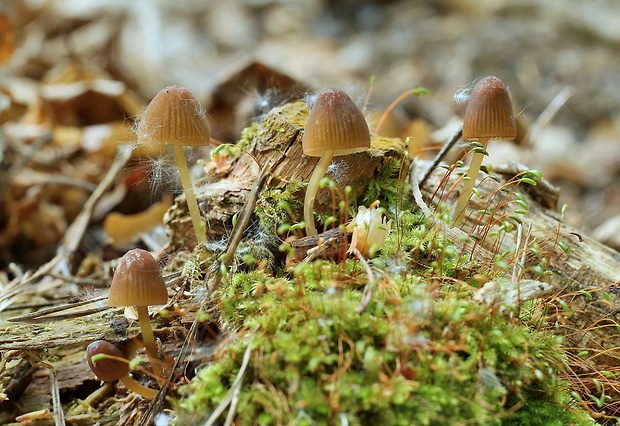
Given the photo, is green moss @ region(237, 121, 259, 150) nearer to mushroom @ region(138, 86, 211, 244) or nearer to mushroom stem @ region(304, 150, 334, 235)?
mushroom @ region(138, 86, 211, 244)

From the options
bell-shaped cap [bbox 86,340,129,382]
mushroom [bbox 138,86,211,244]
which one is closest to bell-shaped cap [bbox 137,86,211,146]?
mushroom [bbox 138,86,211,244]

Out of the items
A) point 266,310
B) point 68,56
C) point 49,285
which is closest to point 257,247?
point 266,310

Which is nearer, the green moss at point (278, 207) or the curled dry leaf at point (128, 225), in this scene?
the green moss at point (278, 207)

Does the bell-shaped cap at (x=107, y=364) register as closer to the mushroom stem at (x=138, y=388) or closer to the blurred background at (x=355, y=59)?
the mushroom stem at (x=138, y=388)

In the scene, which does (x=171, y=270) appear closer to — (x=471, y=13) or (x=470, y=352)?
(x=470, y=352)

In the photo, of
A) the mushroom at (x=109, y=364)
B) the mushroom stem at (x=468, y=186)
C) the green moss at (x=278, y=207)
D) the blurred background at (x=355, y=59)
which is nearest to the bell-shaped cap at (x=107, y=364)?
the mushroom at (x=109, y=364)
